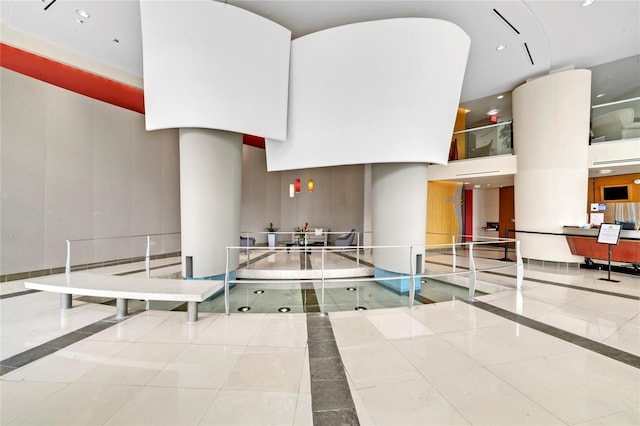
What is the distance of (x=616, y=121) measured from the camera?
21.0 feet

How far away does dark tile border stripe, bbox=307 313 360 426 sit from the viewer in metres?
1.67

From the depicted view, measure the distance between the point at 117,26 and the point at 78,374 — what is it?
6.85 metres

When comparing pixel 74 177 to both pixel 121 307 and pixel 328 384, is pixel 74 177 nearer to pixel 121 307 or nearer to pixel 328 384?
pixel 121 307

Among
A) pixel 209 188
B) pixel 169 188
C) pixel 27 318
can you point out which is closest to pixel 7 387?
pixel 27 318

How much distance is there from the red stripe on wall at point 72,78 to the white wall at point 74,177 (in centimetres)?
29

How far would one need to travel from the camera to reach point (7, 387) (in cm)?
197

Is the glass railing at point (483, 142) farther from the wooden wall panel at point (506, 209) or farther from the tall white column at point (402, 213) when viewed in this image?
the wooden wall panel at point (506, 209)

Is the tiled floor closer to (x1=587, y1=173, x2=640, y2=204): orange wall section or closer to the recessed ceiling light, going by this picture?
the recessed ceiling light

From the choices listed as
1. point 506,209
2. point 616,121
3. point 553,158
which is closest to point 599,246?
point 553,158

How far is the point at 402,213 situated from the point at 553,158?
16.7 ft

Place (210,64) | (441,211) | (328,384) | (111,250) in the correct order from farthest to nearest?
(441,211) < (111,250) < (210,64) < (328,384)

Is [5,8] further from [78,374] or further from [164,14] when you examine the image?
[78,374]

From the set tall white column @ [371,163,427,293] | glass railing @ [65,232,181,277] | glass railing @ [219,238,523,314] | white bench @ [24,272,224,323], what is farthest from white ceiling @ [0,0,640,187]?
glass railing @ [65,232,181,277]

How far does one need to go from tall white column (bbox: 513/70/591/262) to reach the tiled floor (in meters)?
3.90
